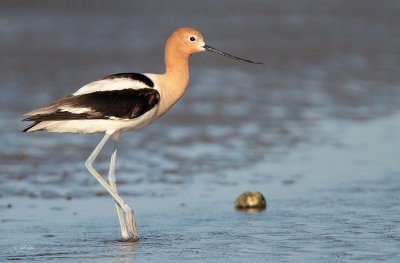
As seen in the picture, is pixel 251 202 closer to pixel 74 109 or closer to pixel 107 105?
pixel 107 105

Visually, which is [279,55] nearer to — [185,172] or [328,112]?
[328,112]

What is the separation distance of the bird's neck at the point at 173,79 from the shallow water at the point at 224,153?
2.99ft

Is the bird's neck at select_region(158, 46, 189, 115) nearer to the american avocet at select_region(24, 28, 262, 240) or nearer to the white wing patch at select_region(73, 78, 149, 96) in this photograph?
the american avocet at select_region(24, 28, 262, 240)

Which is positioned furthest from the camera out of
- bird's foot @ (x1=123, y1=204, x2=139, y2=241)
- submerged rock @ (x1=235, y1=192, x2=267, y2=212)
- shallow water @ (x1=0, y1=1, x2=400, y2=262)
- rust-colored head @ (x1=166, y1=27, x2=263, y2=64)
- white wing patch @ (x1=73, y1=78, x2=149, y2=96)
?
submerged rock @ (x1=235, y1=192, x2=267, y2=212)

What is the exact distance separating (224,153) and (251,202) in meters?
2.34

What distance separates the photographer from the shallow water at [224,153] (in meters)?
7.24

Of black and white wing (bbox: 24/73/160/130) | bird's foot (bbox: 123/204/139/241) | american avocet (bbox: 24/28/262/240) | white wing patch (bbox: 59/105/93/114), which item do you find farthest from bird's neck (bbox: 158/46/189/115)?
bird's foot (bbox: 123/204/139/241)

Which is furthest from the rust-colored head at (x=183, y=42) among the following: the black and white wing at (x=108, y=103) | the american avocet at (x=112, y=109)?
the black and white wing at (x=108, y=103)

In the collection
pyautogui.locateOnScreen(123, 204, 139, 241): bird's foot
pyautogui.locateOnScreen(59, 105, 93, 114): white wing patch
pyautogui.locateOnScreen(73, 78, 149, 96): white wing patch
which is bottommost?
pyautogui.locateOnScreen(123, 204, 139, 241): bird's foot

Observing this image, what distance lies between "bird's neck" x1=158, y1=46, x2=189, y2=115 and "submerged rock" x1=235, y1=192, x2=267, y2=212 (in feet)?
3.44

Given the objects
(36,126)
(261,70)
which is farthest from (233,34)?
(36,126)

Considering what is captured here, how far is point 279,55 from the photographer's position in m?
18.0

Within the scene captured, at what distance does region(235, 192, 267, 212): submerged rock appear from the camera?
8.44m

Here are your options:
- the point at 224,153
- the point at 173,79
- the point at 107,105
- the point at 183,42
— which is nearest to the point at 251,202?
the point at 173,79
